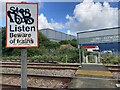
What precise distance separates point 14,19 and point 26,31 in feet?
0.89

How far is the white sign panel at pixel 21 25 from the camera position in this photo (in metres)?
3.44

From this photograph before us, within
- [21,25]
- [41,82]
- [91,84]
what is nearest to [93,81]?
[91,84]

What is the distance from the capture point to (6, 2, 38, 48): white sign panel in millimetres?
3441

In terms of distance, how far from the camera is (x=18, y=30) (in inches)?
138

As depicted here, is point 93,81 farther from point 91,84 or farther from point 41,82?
point 41,82

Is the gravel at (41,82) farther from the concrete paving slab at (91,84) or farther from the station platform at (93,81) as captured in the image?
the station platform at (93,81)

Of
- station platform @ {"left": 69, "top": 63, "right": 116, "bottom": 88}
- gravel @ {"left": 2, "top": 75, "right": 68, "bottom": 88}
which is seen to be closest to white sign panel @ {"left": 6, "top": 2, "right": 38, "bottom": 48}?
station platform @ {"left": 69, "top": 63, "right": 116, "bottom": 88}

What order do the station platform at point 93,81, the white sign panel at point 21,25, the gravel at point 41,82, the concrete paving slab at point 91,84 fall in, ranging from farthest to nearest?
the gravel at point 41,82 → the station platform at point 93,81 → the concrete paving slab at point 91,84 → the white sign panel at point 21,25

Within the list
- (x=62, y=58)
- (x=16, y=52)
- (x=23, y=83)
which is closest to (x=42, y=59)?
(x=62, y=58)

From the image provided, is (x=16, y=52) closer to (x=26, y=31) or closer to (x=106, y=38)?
(x=106, y=38)

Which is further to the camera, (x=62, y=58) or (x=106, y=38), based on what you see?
(x=106, y=38)

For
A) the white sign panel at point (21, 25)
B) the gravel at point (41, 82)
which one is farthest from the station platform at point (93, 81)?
the white sign panel at point (21, 25)

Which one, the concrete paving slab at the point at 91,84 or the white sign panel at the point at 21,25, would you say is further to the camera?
the concrete paving slab at the point at 91,84

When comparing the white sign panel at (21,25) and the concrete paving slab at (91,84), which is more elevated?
the white sign panel at (21,25)
